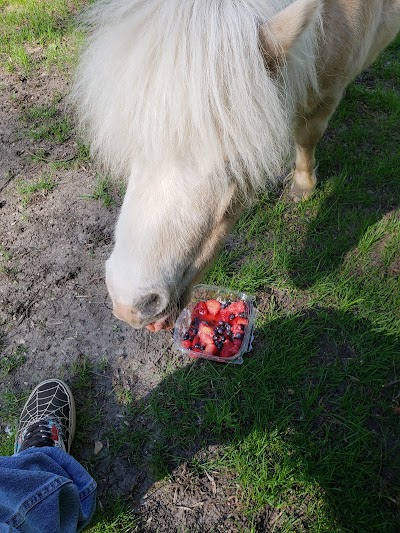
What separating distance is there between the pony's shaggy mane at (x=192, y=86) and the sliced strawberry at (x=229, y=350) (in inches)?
48.9

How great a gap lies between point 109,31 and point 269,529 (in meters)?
2.38

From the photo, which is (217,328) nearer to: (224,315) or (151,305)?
(224,315)

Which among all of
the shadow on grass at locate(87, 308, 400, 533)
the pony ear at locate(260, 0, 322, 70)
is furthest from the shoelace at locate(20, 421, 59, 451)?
the pony ear at locate(260, 0, 322, 70)

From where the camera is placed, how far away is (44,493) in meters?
1.66

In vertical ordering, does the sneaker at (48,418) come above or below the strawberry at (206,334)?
above

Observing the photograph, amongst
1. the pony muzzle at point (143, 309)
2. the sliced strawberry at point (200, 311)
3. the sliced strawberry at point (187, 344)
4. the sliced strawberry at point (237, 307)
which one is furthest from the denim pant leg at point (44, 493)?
the sliced strawberry at point (237, 307)

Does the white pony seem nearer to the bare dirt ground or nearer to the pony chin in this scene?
the pony chin

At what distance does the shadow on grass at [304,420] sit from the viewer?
88.0 inches

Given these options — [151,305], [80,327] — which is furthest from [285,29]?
[80,327]

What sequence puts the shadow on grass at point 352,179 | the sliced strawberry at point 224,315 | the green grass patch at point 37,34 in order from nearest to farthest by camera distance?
Result: the sliced strawberry at point 224,315, the shadow on grass at point 352,179, the green grass patch at point 37,34

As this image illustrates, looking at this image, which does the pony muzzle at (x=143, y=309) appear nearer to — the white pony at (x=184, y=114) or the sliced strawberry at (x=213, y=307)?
the white pony at (x=184, y=114)

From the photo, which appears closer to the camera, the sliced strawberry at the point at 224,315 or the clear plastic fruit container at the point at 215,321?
the clear plastic fruit container at the point at 215,321

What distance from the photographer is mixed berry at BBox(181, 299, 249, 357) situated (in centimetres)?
259

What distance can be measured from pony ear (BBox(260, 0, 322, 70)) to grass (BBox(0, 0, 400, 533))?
65.0 inches
